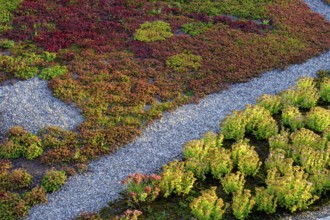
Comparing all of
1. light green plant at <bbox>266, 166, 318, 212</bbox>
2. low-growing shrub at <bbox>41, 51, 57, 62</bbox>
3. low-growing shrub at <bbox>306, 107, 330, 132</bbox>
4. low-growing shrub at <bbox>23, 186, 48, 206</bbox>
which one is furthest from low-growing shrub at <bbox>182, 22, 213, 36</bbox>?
low-growing shrub at <bbox>23, 186, 48, 206</bbox>

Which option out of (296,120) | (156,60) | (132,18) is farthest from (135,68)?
(296,120)

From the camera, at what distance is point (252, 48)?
830 inches

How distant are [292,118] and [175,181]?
5.29 m

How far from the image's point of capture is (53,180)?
1297cm

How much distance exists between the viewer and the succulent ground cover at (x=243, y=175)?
12195mm

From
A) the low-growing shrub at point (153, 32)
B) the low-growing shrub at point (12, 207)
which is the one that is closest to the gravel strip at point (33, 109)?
the low-growing shrub at point (12, 207)

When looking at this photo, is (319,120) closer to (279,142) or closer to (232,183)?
(279,142)

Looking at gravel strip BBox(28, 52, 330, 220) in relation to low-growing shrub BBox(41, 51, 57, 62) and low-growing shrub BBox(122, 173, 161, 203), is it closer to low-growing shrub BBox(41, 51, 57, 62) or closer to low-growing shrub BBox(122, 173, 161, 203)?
low-growing shrub BBox(122, 173, 161, 203)

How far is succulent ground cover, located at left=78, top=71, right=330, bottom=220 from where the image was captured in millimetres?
12195

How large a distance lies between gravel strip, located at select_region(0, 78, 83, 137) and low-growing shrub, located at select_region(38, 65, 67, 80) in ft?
1.39

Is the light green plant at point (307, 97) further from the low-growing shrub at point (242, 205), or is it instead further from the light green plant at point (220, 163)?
the low-growing shrub at point (242, 205)

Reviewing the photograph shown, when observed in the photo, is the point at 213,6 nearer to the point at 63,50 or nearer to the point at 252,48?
the point at 252,48

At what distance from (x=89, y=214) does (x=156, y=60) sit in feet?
30.1

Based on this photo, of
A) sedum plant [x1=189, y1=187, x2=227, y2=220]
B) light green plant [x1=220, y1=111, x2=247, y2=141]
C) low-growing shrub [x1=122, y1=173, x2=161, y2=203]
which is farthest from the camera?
light green plant [x1=220, y1=111, x2=247, y2=141]
